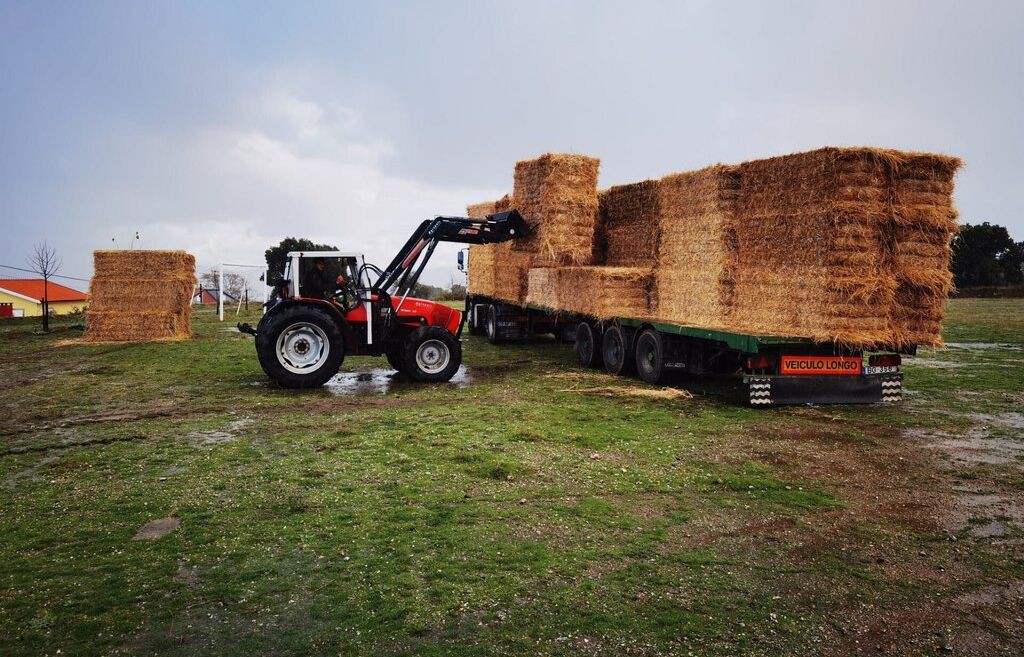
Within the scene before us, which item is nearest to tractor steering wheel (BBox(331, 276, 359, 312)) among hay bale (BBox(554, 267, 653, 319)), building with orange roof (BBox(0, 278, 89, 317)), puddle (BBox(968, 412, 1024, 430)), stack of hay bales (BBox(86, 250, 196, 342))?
hay bale (BBox(554, 267, 653, 319))

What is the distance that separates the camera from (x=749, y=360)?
1084 centimetres

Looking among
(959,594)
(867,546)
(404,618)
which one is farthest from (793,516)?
(404,618)

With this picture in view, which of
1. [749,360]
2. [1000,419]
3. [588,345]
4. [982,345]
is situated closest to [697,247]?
[749,360]

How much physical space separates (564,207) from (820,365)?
22.7ft

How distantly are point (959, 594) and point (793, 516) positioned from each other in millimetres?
1531

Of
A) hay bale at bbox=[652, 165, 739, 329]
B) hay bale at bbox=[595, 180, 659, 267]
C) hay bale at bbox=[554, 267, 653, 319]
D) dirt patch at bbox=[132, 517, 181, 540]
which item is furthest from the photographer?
hay bale at bbox=[595, 180, 659, 267]

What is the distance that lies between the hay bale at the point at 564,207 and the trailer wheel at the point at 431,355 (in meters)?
3.64

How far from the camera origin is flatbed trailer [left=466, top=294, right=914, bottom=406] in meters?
10.8

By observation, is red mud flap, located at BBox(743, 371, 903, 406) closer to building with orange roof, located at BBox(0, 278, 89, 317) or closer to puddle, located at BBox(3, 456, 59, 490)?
puddle, located at BBox(3, 456, 59, 490)

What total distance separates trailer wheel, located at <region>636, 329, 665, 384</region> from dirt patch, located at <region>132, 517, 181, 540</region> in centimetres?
846

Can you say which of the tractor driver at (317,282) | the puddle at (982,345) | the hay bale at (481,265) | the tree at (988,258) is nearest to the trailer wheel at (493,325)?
the hay bale at (481,265)

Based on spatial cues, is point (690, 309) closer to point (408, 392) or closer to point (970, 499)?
point (408, 392)

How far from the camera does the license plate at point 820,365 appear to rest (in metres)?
10.7

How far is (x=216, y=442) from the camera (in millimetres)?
8953
